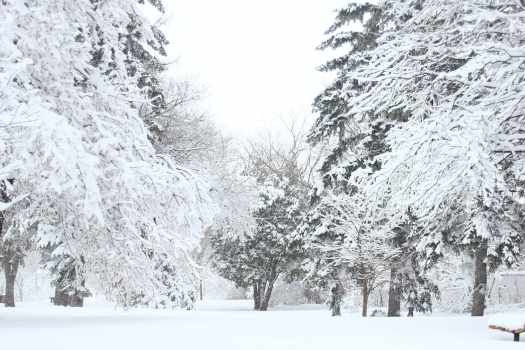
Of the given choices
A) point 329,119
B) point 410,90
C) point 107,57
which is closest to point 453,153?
point 410,90

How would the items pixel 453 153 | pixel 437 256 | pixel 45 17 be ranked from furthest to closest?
pixel 437 256
pixel 45 17
pixel 453 153

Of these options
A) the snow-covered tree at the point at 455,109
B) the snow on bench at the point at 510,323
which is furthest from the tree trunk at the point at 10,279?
the snow on bench at the point at 510,323

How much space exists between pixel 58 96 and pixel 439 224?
7.80 meters

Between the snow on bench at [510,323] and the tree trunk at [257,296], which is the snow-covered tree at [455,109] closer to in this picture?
the snow on bench at [510,323]

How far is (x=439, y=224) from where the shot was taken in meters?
12.0

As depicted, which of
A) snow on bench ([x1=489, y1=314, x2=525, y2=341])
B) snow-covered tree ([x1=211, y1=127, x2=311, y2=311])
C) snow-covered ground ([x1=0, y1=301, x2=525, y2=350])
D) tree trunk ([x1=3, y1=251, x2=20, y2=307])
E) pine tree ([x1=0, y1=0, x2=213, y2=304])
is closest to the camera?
snow-covered ground ([x1=0, y1=301, x2=525, y2=350])

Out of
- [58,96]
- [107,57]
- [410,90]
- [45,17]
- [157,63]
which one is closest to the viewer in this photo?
[45,17]

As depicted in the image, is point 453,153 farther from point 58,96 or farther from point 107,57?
point 107,57

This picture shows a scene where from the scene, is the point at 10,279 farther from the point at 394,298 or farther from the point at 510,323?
the point at 510,323

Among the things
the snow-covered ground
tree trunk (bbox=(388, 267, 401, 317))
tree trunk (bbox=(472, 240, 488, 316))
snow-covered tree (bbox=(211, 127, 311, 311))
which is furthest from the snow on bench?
snow-covered tree (bbox=(211, 127, 311, 311))

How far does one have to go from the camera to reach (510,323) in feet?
26.5

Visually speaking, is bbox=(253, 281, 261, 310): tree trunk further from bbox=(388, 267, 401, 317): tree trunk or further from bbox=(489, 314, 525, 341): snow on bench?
bbox=(489, 314, 525, 341): snow on bench

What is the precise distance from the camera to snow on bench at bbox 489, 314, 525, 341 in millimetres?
8016

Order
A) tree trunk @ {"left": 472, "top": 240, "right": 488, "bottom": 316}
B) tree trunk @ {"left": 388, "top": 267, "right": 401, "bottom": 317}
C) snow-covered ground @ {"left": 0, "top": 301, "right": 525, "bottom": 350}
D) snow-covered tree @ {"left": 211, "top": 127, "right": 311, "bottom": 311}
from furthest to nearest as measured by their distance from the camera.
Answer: snow-covered tree @ {"left": 211, "top": 127, "right": 311, "bottom": 311}, tree trunk @ {"left": 388, "top": 267, "right": 401, "bottom": 317}, tree trunk @ {"left": 472, "top": 240, "right": 488, "bottom": 316}, snow-covered ground @ {"left": 0, "top": 301, "right": 525, "bottom": 350}
